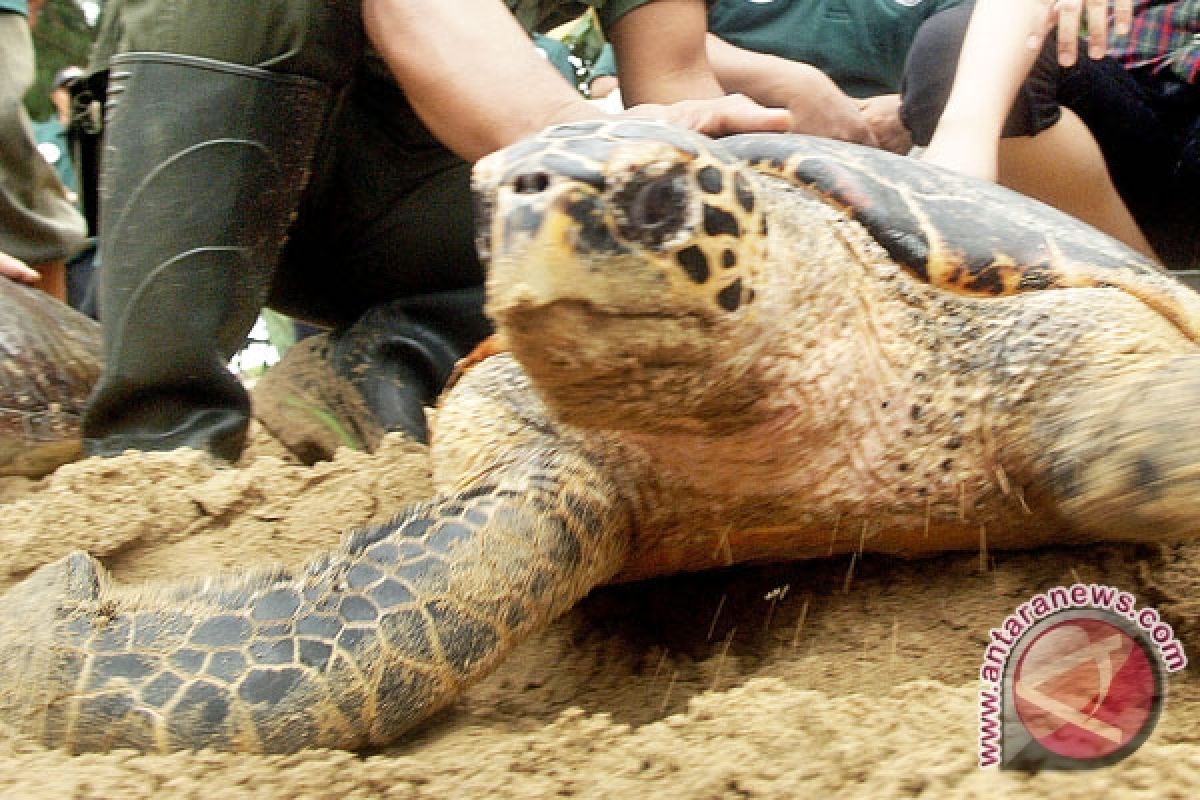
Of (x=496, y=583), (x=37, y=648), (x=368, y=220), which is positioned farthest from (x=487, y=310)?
(x=368, y=220)

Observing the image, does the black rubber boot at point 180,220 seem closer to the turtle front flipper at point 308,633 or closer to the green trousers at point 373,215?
the green trousers at point 373,215

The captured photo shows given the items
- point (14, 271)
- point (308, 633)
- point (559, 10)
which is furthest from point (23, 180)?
point (308, 633)

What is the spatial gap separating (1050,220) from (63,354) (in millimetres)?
2438

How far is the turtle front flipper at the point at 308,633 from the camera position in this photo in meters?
1.00

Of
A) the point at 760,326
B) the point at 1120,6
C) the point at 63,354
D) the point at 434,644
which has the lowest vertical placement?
the point at 63,354

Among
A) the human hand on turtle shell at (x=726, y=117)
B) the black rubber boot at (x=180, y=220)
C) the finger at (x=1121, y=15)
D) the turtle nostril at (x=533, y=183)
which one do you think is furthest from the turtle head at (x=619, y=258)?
the finger at (x=1121, y=15)

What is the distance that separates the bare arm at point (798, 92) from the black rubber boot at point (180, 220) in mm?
1003

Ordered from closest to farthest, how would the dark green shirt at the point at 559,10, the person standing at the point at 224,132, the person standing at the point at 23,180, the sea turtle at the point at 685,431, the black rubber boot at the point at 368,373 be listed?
the sea turtle at the point at 685,431 < the person standing at the point at 224,132 < the dark green shirt at the point at 559,10 < the black rubber boot at the point at 368,373 < the person standing at the point at 23,180

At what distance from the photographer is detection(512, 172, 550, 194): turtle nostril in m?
0.92

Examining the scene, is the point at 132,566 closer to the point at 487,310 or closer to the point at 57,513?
the point at 57,513

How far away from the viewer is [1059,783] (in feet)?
2.42

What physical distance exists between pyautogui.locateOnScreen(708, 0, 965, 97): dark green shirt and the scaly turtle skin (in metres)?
1.90

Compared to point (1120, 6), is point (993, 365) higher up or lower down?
lower down

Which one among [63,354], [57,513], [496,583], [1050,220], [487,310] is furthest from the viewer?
[63,354]
